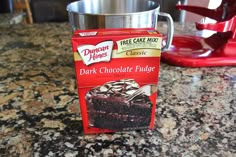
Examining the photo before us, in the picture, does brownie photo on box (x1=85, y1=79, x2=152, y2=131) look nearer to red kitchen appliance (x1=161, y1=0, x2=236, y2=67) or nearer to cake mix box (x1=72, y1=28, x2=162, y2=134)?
cake mix box (x1=72, y1=28, x2=162, y2=134)

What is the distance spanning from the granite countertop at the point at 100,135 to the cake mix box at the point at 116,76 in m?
0.03

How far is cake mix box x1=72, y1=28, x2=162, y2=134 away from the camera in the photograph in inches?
14.2

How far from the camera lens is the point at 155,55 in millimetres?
371

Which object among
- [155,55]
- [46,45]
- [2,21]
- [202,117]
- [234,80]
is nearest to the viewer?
[155,55]

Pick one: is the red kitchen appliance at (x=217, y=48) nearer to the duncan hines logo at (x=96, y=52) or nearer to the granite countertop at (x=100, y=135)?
the granite countertop at (x=100, y=135)

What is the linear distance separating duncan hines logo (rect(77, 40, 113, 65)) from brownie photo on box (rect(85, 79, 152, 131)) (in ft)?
0.14

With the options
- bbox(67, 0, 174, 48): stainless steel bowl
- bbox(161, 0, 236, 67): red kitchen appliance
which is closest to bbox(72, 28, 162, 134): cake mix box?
bbox(67, 0, 174, 48): stainless steel bowl

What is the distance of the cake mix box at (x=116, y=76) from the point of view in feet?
1.19

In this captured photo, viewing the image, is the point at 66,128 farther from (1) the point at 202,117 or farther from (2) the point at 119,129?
(1) the point at 202,117

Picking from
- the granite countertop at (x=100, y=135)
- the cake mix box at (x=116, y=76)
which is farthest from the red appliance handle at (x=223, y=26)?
the cake mix box at (x=116, y=76)

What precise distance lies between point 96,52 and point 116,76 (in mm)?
49

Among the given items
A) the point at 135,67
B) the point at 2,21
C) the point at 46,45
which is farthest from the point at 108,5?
the point at 2,21

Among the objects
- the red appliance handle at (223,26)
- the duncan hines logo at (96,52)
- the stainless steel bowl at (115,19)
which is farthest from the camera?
the red appliance handle at (223,26)

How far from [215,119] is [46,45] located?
60 cm
